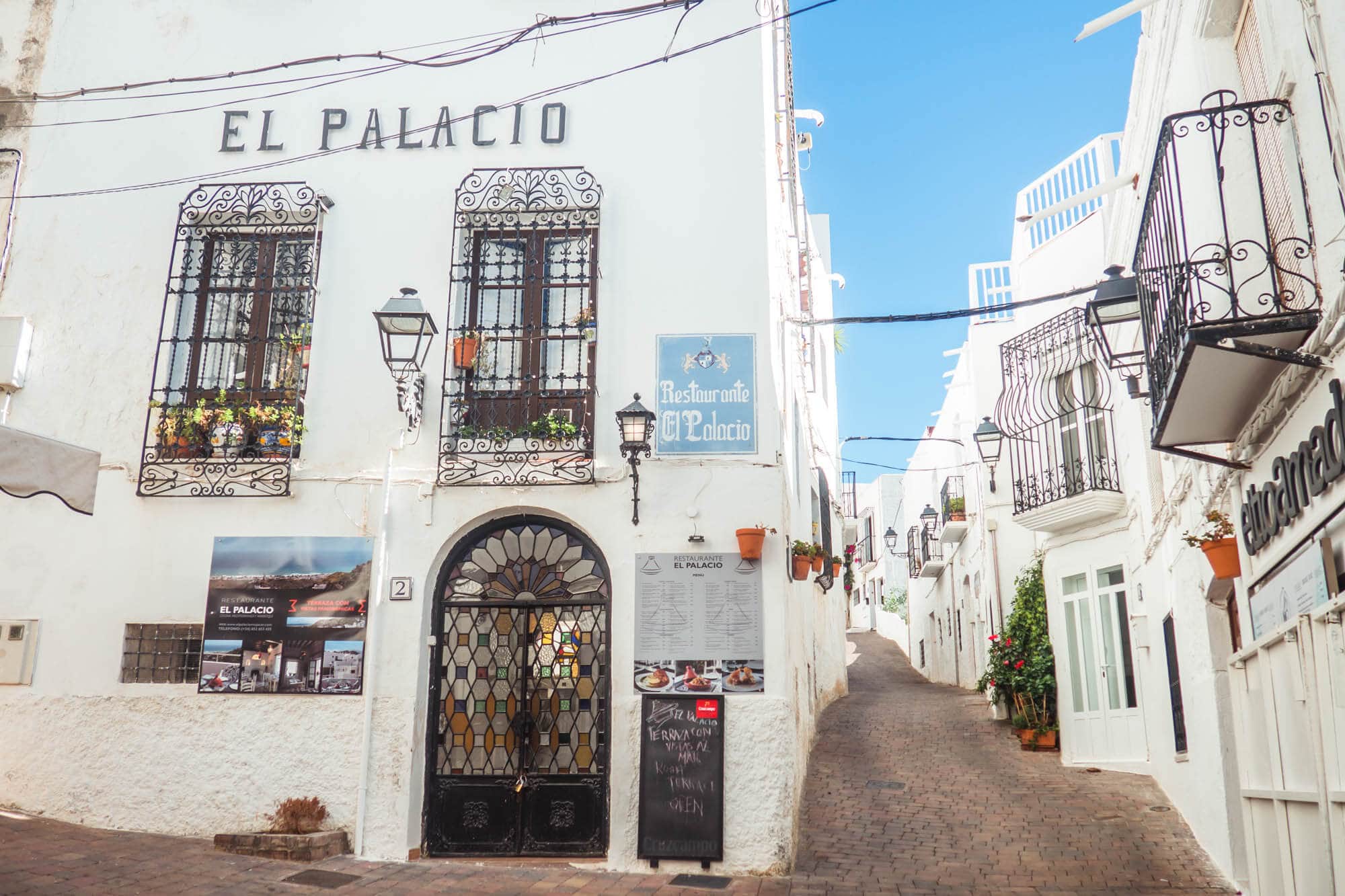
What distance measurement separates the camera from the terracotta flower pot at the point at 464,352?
9188mm

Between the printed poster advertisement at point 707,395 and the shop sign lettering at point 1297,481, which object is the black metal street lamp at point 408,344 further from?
the shop sign lettering at point 1297,481

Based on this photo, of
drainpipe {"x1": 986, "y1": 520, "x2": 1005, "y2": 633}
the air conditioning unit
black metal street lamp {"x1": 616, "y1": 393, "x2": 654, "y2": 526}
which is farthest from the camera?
drainpipe {"x1": 986, "y1": 520, "x2": 1005, "y2": 633}

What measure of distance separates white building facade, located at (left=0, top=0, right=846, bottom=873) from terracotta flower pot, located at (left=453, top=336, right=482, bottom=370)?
0.10ft

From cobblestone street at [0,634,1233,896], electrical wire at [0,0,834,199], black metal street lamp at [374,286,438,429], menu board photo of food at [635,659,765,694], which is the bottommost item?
cobblestone street at [0,634,1233,896]

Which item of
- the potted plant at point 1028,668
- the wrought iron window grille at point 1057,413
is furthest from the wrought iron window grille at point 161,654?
the potted plant at point 1028,668

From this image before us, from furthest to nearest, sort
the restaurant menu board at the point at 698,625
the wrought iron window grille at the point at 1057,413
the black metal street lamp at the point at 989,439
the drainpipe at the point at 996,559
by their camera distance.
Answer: the drainpipe at the point at 996,559 < the black metal street lamp at the point at 989,439 < the wrought iron window grille at the point at 1057,413 < the restaurant menu board at the point at 698,625

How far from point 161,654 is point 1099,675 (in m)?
10.2

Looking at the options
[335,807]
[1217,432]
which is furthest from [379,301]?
[1217,432]

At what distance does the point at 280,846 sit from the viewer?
7.71 meters

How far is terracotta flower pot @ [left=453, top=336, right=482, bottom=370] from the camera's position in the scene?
9.19m

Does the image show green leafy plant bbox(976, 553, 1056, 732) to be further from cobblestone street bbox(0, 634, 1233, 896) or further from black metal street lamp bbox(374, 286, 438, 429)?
black metal street lamp bbox(374, 286, 438, 429)

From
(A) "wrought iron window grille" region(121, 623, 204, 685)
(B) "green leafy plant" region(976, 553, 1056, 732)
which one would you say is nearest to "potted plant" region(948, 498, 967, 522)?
(B) "green leafy plant" region(976, 553, 1056, 732)

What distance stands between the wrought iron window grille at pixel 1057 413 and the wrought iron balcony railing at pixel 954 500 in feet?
20.8

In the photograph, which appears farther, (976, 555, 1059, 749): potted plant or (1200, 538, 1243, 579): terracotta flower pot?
(976, 555, 1059, 749): potted plant
